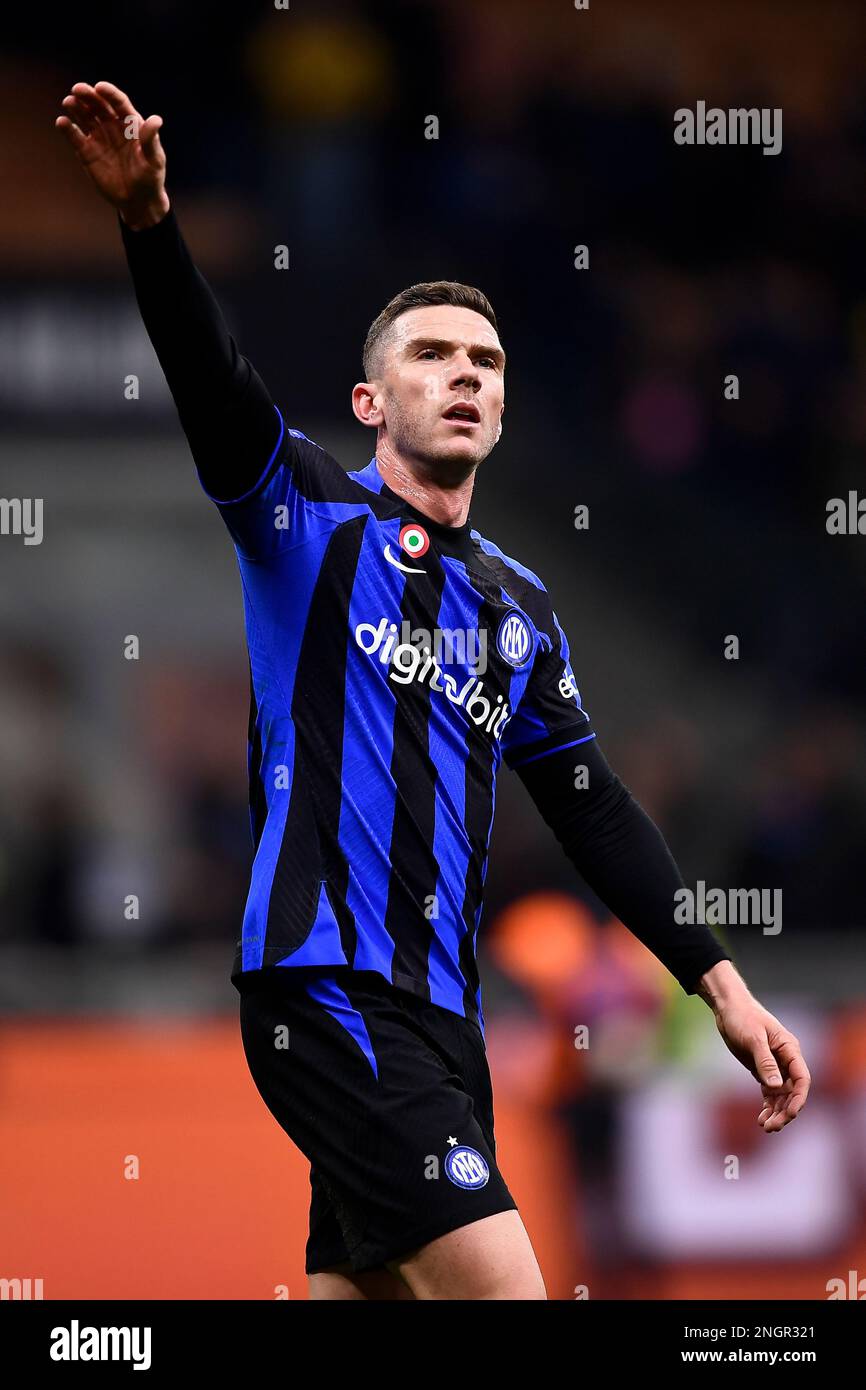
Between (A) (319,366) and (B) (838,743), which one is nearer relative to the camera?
(B) (838,743)

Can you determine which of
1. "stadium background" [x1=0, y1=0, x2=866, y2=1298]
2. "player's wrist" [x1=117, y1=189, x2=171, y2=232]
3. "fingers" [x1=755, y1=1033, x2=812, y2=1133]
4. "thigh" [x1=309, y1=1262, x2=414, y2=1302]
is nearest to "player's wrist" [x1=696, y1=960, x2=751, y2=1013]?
"fingers" [x1=755, y1=1033, x2=812, y2=1133]

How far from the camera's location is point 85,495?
9703 mm

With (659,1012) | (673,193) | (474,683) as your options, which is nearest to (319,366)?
(673,193)

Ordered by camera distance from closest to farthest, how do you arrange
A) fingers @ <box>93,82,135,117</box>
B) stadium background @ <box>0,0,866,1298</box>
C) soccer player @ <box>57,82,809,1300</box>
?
fingers @ <box>93,82,135,117</box>
soccer player @ <box>57,82,809,1300</box>
stadium background @ <box>0,0,866,1298</box>

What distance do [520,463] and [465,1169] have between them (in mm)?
6890

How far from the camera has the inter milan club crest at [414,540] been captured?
10.5ft

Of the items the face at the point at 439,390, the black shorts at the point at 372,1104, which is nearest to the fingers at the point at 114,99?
the face at the point at 439,390

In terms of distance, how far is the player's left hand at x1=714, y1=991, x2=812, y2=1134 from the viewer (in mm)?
3143

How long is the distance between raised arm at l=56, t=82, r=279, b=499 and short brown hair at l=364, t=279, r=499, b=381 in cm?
67

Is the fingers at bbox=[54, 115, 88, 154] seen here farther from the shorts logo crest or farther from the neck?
the shorts logo crest

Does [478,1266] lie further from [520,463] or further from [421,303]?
[520,463]

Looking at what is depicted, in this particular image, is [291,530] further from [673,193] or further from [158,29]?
[158,29]

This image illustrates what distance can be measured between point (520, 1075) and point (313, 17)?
24.7 ft

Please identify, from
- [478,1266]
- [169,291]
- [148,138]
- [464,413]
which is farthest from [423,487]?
[478,1266]
